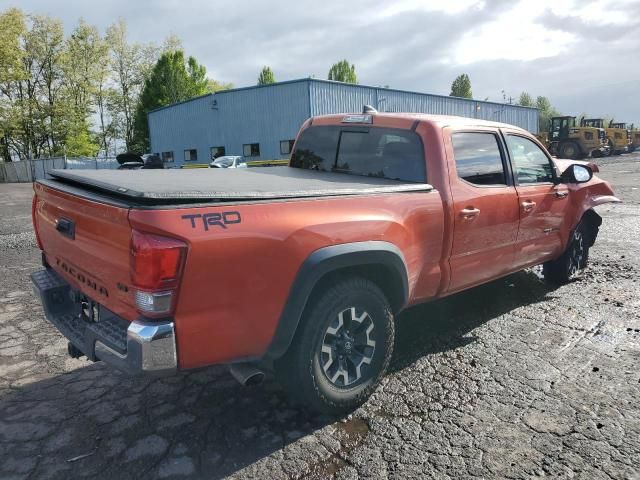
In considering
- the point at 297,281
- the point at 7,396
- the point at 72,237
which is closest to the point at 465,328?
the point at 297,281

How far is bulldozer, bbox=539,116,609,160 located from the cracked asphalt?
29333mm

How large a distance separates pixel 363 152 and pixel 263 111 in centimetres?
2527

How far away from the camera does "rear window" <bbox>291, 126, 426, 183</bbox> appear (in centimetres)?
360

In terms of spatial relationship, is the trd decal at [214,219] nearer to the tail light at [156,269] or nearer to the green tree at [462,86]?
the tail light at [156,269]

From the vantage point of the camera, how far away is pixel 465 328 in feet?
14.2

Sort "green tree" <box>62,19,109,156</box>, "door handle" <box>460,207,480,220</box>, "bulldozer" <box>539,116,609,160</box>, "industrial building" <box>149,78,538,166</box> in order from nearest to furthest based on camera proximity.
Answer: "door handle" <box>460,207,480,220</box> < "industrial building" <box>149,78,538,166</box> < "bulldozer" <box>539,116,609,160</box> < "green tree" <box>62,19,109,156</box>

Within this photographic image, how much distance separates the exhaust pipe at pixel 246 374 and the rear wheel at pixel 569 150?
107 ft

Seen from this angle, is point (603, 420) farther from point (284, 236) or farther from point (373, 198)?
point (284, 236)

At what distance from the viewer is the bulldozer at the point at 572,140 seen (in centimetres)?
2994

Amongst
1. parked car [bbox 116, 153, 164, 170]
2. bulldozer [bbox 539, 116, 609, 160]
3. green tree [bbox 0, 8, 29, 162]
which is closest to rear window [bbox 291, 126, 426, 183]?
parked car [bbox 116, 153, 164, 170]

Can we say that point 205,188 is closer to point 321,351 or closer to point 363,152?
point 321,351

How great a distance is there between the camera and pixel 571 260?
5.48m

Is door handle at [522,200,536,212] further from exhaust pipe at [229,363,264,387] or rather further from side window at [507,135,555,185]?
exhaust pipe at [229,363,264,387]

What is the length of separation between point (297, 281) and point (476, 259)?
1.87m
